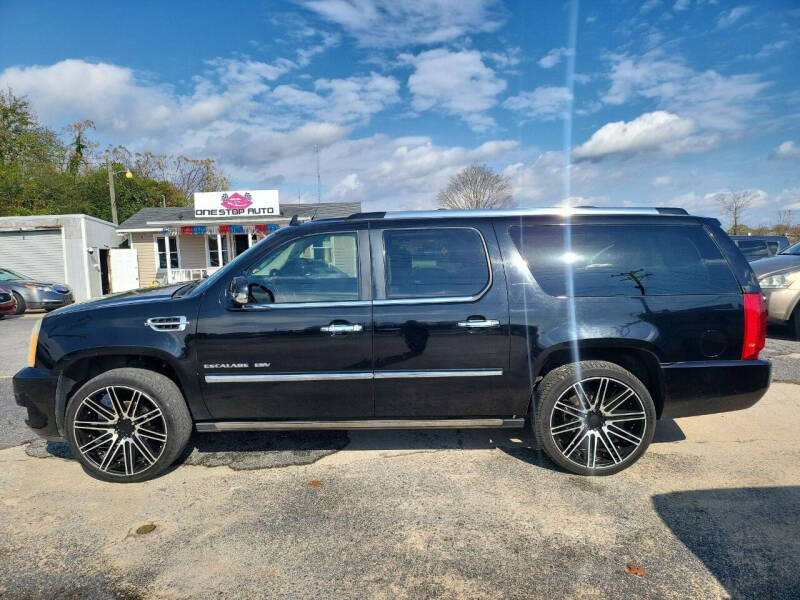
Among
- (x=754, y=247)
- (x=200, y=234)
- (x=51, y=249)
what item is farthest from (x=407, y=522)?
(x=200, y=234)

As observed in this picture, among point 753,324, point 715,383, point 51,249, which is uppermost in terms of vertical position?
point 51,249

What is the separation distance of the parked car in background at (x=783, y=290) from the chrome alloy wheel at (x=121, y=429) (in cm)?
849

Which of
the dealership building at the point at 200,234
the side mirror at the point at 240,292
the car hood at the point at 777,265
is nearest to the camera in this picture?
the side mirror at the point at 240,292

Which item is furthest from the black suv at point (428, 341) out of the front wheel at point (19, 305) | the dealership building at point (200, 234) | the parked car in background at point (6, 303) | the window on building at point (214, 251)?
the window on building at point (214, 251)

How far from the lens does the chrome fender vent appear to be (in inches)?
130

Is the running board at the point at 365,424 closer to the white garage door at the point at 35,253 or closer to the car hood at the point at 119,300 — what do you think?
the car hood at the point at 119,300

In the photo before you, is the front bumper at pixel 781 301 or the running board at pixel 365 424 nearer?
the running board at pixel 365 424

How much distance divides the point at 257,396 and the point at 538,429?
6.44ft

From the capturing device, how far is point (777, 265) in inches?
309

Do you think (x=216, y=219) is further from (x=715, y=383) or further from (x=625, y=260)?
(x=715, y=383)

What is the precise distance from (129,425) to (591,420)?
3.22 meters

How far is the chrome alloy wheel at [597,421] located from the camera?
3.42 m

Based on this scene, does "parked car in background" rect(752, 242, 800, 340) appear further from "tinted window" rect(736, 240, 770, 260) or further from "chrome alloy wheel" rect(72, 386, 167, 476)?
"chrome alloy wheel" rect(72, 386, 167, 476)

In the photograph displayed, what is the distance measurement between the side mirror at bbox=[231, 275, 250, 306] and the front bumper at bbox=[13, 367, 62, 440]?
54.6 inches
